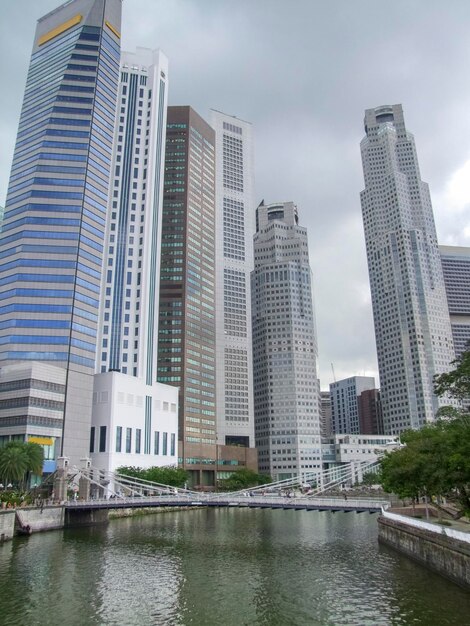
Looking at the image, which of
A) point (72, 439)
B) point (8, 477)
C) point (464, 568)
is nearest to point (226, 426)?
point (72, 439)

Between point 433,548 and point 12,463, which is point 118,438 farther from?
point 433,548

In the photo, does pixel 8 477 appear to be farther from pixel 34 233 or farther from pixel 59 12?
pixel 59 12

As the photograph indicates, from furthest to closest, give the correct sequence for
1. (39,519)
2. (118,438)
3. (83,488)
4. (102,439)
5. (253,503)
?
(118,438)
(102,439)
(83,488)
(39,519)
(253,503)

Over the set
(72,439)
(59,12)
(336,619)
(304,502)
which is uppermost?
(59,12)

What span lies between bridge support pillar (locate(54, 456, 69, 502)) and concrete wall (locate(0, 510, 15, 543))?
684 inches

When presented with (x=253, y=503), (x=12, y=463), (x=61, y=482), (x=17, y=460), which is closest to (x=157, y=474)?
(x=61, y=482)

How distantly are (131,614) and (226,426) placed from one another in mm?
163576

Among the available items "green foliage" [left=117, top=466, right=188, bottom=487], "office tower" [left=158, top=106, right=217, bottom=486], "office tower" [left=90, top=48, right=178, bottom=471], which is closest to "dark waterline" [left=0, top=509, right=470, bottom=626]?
"green foliage" [left=117, top=466, right=188, bottom=487]

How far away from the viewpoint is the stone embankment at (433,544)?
121 ft

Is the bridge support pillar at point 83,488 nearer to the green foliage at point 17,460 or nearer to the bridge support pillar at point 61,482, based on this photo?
the bridge support pillar at point 61,482

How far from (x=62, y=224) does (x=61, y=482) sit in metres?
59.9

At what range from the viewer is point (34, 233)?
116 meters

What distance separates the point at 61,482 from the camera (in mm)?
83188

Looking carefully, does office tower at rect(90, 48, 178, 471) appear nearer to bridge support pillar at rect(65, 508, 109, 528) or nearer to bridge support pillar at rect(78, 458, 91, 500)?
bridge support pillar at rect(78, 458, 91, 500)
